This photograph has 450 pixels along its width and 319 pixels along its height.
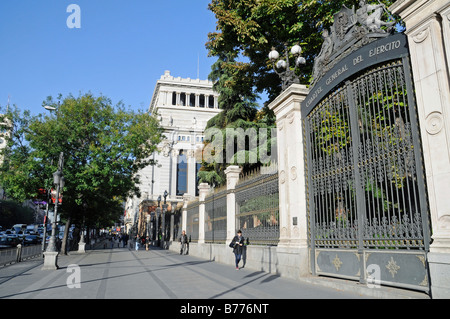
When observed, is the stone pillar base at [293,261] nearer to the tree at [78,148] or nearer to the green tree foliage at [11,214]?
the tree at [78,148]

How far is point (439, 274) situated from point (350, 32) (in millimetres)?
5978

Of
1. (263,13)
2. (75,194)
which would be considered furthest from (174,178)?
(263,13)

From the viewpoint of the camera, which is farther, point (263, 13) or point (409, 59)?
point (263, 13)

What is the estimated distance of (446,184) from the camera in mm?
5887

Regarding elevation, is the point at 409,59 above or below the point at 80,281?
above

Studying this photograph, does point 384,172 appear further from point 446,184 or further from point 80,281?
point 80,281

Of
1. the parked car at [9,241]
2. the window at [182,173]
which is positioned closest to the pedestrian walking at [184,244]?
the parked car at [9,241]

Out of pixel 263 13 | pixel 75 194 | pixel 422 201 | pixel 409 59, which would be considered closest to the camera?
pixel 422 201

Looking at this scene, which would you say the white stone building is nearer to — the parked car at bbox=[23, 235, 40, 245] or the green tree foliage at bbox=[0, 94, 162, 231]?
the parked car at bbox=[23, 235, 40, 245]

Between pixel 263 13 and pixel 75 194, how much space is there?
18244mm

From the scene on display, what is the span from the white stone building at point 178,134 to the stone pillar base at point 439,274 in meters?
59.5

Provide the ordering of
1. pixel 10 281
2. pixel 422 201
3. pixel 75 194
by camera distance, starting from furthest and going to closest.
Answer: pixel 75 194
pixel 10 281
pixel 422 201

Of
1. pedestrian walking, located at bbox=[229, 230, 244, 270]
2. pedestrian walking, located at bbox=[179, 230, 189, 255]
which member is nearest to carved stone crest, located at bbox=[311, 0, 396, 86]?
pedestrian walking, located at bbox=[229, 230, 244, 270]

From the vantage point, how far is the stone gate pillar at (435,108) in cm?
585
